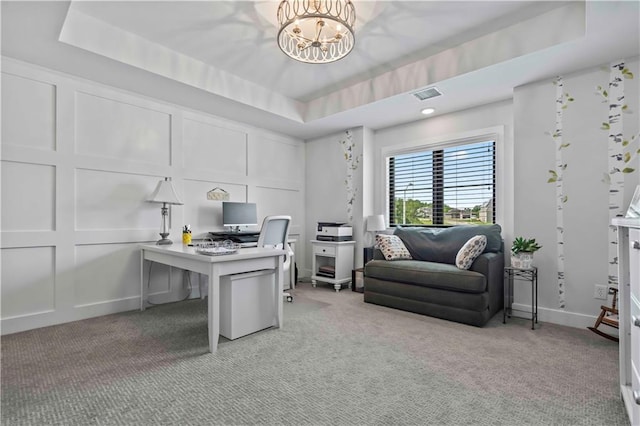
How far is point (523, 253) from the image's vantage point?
3.03 metres

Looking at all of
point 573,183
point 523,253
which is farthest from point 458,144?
point 523,253

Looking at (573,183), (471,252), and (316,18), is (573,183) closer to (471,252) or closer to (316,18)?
(471,252)

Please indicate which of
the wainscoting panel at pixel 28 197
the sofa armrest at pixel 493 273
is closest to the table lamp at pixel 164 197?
the wainscoting panel at pixel 28 197

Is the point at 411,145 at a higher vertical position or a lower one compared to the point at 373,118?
lower

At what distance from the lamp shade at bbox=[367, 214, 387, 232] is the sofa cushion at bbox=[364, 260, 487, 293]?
2.63 feet

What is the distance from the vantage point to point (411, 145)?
448cm

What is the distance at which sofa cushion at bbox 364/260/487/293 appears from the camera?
2.93m

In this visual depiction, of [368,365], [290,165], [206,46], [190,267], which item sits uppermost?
[206,46]

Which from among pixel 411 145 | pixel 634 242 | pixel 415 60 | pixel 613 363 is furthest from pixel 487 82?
pixel 613 363

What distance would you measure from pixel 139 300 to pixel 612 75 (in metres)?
5.08

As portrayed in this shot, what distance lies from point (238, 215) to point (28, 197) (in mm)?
2052

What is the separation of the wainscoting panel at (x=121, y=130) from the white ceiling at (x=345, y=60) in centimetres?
26

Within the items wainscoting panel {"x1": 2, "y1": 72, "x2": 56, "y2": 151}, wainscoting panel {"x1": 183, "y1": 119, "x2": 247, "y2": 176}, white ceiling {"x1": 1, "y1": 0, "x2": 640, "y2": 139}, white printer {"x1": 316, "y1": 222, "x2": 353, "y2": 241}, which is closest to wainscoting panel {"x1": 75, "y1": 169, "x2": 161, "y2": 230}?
wainscoting panel {"x1": 2, "y1": 72, "x2": 56, "y2": 151}

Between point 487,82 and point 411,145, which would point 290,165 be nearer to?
point 411,145
